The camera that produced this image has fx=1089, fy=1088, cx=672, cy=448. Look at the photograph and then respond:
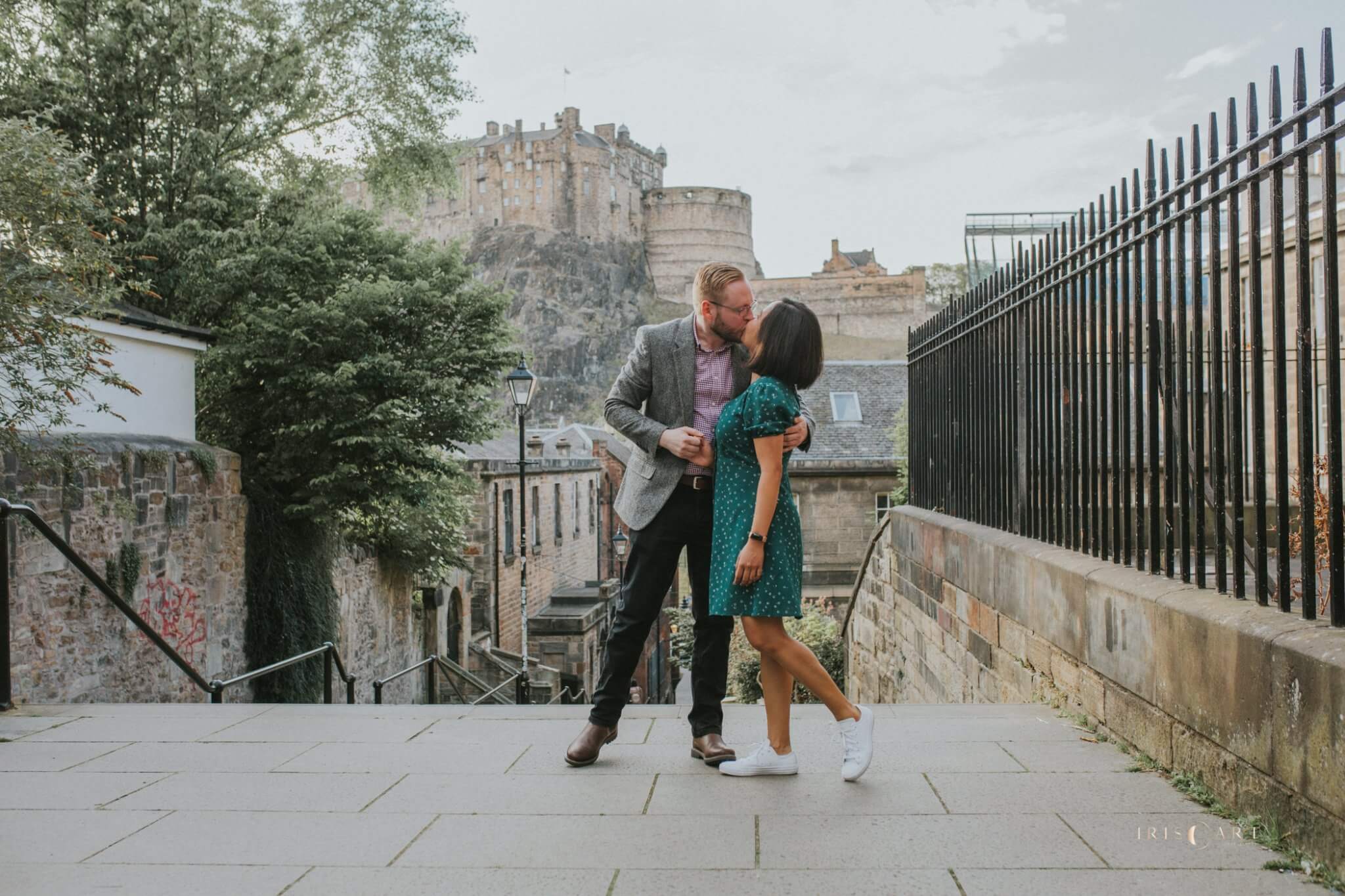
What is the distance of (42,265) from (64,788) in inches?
161

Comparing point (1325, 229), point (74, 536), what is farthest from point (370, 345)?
point (1325, 229)

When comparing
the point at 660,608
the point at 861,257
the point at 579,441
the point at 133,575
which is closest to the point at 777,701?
the point at 660,608

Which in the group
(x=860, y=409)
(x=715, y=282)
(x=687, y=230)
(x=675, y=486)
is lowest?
(x=675, y=486)

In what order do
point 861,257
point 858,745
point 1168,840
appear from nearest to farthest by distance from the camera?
1. point 1168,840
2. point 858,745
3. point 861,257

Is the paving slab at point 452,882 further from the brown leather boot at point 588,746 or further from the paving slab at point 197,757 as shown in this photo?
the paving slab at point 197,757

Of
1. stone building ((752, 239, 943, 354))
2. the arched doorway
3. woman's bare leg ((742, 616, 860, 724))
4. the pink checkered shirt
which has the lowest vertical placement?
the arched doorway

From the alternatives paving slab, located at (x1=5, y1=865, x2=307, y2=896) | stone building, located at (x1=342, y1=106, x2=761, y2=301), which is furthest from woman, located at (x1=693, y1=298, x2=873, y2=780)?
stone building, located at (x1=342, y1=106, x2=761, y2=301)

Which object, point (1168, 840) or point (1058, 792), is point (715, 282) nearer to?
point (1058, 792)

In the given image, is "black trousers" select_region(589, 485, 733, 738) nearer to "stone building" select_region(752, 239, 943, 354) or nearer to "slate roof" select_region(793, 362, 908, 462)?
"slate roof" select_region(793, 362, 908, 462)

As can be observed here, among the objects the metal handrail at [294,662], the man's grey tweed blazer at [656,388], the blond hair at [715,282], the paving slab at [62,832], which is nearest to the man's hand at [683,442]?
the man's grey tweed blazer at [656,388]

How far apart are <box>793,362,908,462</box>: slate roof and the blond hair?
1939 cm

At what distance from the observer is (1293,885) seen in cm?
255

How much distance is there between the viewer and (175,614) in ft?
36.9

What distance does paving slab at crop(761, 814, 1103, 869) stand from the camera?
2777 millimetres
